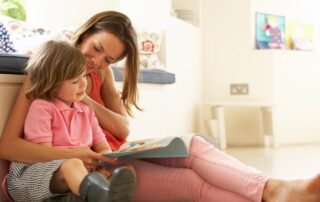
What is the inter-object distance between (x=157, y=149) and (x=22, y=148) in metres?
0.36

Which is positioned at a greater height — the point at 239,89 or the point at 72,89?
the point at 72,89

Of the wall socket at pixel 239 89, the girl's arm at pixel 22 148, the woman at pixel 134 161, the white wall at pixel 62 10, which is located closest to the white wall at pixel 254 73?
the wall socket at pixel 239 89

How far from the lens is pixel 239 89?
4059 millimetres

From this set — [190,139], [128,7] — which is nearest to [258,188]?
[190,139]

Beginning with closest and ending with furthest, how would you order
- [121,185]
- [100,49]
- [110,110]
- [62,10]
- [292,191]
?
1. [121,185]
2. [292,191]
3. [100,49]
4. [110,110]
5. [62,10]

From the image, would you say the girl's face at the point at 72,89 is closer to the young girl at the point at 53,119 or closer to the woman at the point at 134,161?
the young girl at the point at 53,119

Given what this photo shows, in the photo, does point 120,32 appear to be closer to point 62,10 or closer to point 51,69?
point 51,69

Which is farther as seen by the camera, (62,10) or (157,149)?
(62,10)

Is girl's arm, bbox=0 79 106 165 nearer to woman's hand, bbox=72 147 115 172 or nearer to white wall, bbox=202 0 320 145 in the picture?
woman's hand, bbox=72 147 115 172

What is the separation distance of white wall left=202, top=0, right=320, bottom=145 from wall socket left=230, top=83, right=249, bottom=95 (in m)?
0.03

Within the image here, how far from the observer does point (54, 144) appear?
1.36 metres

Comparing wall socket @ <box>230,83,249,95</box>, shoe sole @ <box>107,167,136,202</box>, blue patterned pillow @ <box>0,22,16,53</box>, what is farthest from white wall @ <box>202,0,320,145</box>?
shoe sole @ <box>107,167,136,202</box>

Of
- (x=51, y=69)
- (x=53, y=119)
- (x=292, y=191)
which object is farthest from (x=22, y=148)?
(x=292, y=191)

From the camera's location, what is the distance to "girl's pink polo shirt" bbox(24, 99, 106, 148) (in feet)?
4.33
